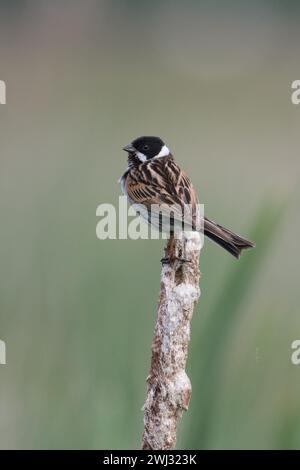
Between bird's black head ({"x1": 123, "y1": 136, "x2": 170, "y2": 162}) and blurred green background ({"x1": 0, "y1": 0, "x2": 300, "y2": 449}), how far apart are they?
0.17 m

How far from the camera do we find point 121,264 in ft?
9.80

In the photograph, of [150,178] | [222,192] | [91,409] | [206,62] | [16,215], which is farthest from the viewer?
[206,62]

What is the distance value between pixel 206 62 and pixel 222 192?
2.98 m

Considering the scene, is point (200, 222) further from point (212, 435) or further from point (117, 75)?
point (117, 75)

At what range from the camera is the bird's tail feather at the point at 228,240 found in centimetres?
243

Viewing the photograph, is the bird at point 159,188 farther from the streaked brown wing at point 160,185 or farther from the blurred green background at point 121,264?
the blurred green background at point 121,264

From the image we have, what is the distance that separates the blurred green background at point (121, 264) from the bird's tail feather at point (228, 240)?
4cm

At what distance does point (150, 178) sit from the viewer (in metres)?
3.18

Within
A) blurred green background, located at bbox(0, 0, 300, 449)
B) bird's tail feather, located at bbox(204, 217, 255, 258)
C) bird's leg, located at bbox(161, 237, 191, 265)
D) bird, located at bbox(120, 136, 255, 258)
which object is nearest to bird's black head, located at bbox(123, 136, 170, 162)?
bird, located at bbox(120, 136, 255, 258)

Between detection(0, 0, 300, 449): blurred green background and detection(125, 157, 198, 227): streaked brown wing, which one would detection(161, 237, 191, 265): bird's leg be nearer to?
detection(0, 0, 300, 449): blurred green background

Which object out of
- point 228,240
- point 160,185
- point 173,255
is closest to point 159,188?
point 160,185

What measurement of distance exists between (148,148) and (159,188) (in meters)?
0.24

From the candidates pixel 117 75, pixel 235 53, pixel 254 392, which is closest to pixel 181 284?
pixel 254 392

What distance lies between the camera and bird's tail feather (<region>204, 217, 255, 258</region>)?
2428 mm
